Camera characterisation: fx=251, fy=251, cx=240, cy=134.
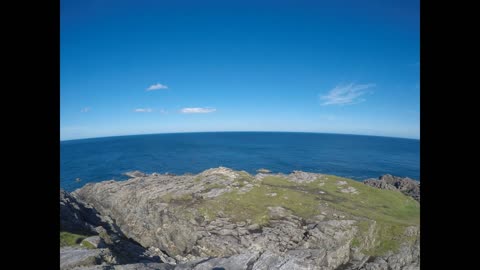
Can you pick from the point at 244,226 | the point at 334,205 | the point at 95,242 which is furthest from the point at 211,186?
the point at 95,242

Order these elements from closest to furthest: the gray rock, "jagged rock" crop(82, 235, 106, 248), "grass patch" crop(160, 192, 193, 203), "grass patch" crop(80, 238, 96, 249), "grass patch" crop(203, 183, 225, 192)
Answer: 1. the gray rock
2. "grass patch" crop(80, 238, 96, 249)
3. "jagged rock" crop(82, 235, 106, 248)
4. "grass patch" crop(160, 192, 193, 203)
5. "grass patch" crop(203, 183, 225, 192)

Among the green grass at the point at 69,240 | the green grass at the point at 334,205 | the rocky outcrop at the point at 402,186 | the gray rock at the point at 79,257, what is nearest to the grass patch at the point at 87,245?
the green grass at the point at 69,240

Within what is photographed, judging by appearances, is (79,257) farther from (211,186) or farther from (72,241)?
(211,186)

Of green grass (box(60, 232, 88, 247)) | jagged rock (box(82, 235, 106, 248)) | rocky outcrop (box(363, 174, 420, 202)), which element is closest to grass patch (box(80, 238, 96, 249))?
jagged rock (box(82, 235, 106, 248))

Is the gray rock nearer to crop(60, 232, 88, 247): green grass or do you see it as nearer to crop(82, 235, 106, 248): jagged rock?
crop(60, 232, 88, 247): green grass

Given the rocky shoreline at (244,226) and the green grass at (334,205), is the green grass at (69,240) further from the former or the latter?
the green grass at (334,205)
